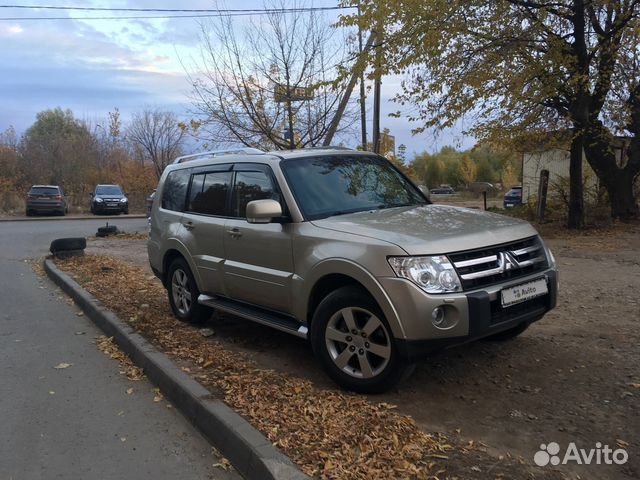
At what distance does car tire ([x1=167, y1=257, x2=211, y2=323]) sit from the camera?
6.02 metres

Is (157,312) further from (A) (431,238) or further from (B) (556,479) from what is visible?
(B) (556,479)

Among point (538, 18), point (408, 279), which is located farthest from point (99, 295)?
point (538, 18)

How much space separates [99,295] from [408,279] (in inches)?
217

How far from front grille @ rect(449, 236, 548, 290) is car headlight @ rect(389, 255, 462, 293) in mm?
66

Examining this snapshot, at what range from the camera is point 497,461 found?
3.08 m

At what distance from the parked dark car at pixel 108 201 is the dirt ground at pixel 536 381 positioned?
86.3ft

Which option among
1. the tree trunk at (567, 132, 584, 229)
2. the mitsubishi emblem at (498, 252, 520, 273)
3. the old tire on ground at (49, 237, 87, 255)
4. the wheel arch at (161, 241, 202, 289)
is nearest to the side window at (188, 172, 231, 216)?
the wheel arch at (161, 241, 202, 289)

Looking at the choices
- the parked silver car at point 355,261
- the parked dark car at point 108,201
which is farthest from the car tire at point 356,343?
the parked dark car at point 108,201

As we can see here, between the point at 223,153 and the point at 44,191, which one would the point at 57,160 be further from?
the point at 223,153

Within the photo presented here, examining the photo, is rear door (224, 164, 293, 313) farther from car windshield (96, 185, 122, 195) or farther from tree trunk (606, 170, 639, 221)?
car windshield (96, 185, 122, 195)

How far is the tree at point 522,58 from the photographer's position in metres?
12.0

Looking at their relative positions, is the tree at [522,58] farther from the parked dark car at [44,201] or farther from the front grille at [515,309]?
the parked dark car at [44,201]

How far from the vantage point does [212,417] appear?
144 inches

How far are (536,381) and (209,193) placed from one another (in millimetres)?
3620
